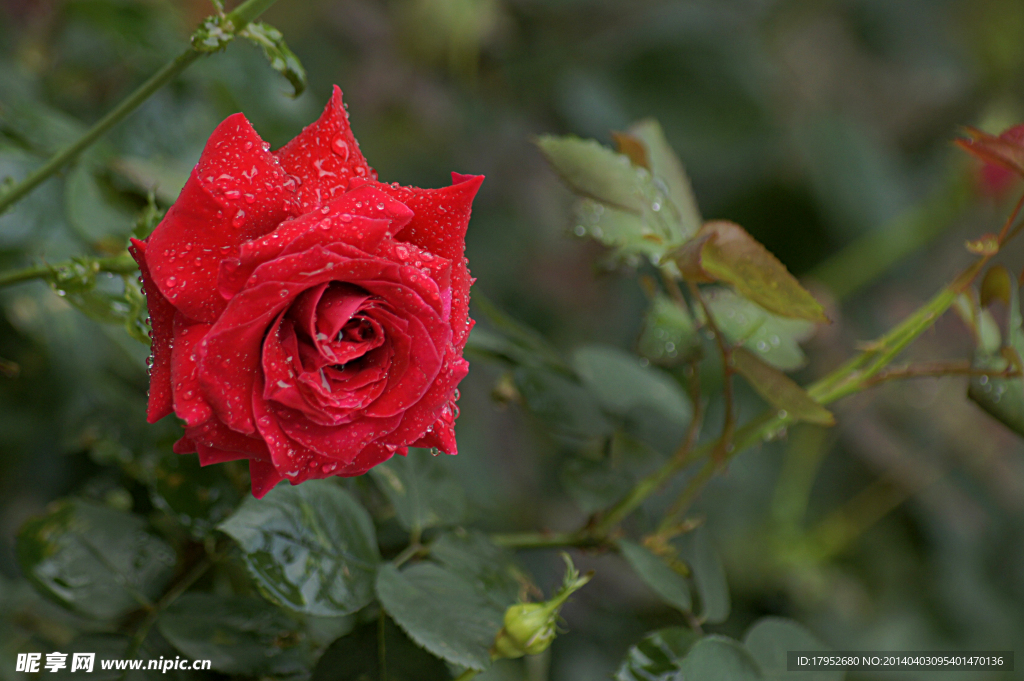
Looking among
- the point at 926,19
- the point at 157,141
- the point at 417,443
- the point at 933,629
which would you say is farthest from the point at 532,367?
the point at 926,19

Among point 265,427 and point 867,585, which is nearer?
point 265,427

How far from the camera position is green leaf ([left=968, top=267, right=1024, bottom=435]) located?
15.1 inches

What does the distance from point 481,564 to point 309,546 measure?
0.10m

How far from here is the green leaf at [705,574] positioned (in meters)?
0.44

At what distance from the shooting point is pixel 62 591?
38 centimetres

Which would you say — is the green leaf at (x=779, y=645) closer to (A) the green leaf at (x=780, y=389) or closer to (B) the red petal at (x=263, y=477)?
(A) the green leaf at (x=780, y=389)

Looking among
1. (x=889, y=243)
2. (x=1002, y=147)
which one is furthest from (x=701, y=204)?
(x=1002, y=147)

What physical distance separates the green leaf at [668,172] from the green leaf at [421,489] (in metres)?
0.21

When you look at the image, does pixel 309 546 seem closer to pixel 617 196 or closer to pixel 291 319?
pixel 291 319

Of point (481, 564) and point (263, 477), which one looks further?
point (481, 564)

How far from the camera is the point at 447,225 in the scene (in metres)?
0.29

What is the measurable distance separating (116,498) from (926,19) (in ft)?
5.33

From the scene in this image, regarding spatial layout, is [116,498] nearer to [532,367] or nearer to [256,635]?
[256,635]

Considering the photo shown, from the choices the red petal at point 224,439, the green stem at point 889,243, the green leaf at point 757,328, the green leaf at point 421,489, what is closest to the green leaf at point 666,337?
the green leaf at point 757,328
